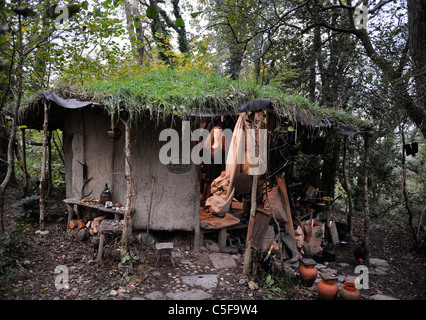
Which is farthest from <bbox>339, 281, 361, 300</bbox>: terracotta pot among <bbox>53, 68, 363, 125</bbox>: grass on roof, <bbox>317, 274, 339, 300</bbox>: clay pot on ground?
<bbox>53, 68, 363, 125</bbox>: grass on roof

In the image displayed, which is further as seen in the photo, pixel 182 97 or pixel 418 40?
pixel 418 40

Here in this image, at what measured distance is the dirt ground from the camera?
358 centimetres

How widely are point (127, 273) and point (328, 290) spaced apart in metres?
2.99

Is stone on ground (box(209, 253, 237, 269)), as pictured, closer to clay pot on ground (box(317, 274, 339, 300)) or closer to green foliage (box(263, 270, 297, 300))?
green foliage (box(263, 270, 297, 300))

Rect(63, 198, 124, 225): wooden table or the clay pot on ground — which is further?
Rect(63, 198, 124, 225): wooden table

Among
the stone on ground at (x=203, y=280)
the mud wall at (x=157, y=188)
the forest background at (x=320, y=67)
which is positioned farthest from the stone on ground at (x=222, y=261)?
the forest background at (x=320, y=67)

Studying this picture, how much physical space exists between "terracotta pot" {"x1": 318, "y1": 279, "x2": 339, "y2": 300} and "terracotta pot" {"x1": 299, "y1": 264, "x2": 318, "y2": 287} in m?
0.31

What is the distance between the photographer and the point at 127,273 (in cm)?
393

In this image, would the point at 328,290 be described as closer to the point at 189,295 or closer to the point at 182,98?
the point at 189,295

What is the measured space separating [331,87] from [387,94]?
2.48m

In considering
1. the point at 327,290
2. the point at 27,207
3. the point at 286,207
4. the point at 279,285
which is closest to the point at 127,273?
the point at 279,285

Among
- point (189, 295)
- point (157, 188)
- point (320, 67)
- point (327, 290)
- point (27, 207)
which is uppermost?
point (320, 67)

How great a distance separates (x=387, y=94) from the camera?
6039 mm
